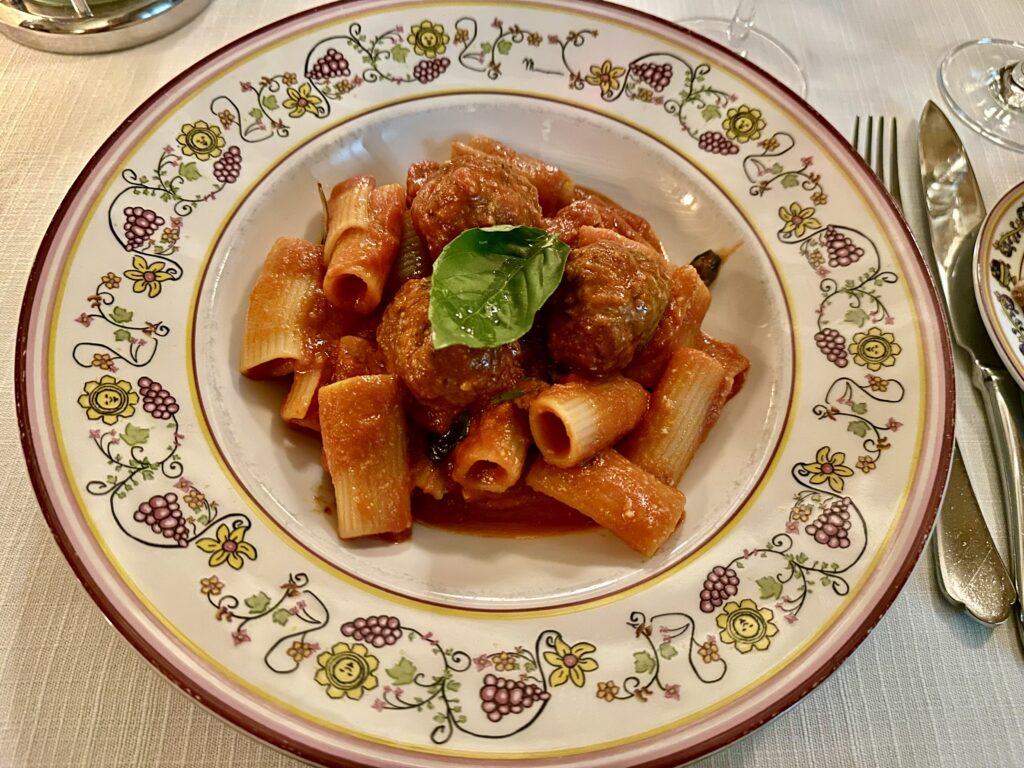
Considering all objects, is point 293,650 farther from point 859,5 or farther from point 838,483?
point 859,5

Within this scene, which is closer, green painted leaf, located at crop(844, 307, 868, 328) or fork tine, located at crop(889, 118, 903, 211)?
green painted leaf, located at crop(844, 307, 868, 328)

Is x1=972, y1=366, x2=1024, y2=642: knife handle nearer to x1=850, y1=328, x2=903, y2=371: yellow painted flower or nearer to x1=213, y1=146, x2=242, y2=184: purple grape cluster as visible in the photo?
x1=850, y1=328, x2=903, y2=371: yellow painted flower

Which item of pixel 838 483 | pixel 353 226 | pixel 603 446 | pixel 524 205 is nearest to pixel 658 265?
pixel 524 205

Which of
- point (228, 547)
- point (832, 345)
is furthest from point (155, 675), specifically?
point (832, 345)

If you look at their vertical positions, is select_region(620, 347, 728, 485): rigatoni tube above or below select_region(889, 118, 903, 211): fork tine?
below

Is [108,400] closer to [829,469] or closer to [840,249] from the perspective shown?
[829,469]

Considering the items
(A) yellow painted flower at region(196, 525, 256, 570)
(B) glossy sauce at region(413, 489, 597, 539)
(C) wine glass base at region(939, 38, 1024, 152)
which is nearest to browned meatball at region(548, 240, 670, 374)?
(B) glossy sauce at region(413, 489, 597, 539)
